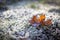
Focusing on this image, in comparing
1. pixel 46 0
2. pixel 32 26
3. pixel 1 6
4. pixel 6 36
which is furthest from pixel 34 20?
pixel 46 0

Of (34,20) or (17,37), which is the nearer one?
(17,37)

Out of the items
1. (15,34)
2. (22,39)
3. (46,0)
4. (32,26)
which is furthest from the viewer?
(46,0)

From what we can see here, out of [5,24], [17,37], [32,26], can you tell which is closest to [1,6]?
[5,24]

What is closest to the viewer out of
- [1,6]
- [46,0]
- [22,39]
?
[22,39]

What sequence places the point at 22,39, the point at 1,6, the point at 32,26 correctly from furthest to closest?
1. the point at 1,6
2. the point at 32,26
3. the point at 22,39

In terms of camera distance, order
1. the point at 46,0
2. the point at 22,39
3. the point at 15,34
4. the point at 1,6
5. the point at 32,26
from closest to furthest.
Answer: the point at 22,39 < the point at 15,34 < the point at 32,26 < the point at 1,6 < the point at 46,0

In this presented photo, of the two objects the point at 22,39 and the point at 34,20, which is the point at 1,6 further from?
the point at 22,39

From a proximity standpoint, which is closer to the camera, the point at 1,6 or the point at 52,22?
the point at 52,22

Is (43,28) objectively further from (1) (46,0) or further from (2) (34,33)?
(1) (46,0)

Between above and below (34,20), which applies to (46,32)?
below
